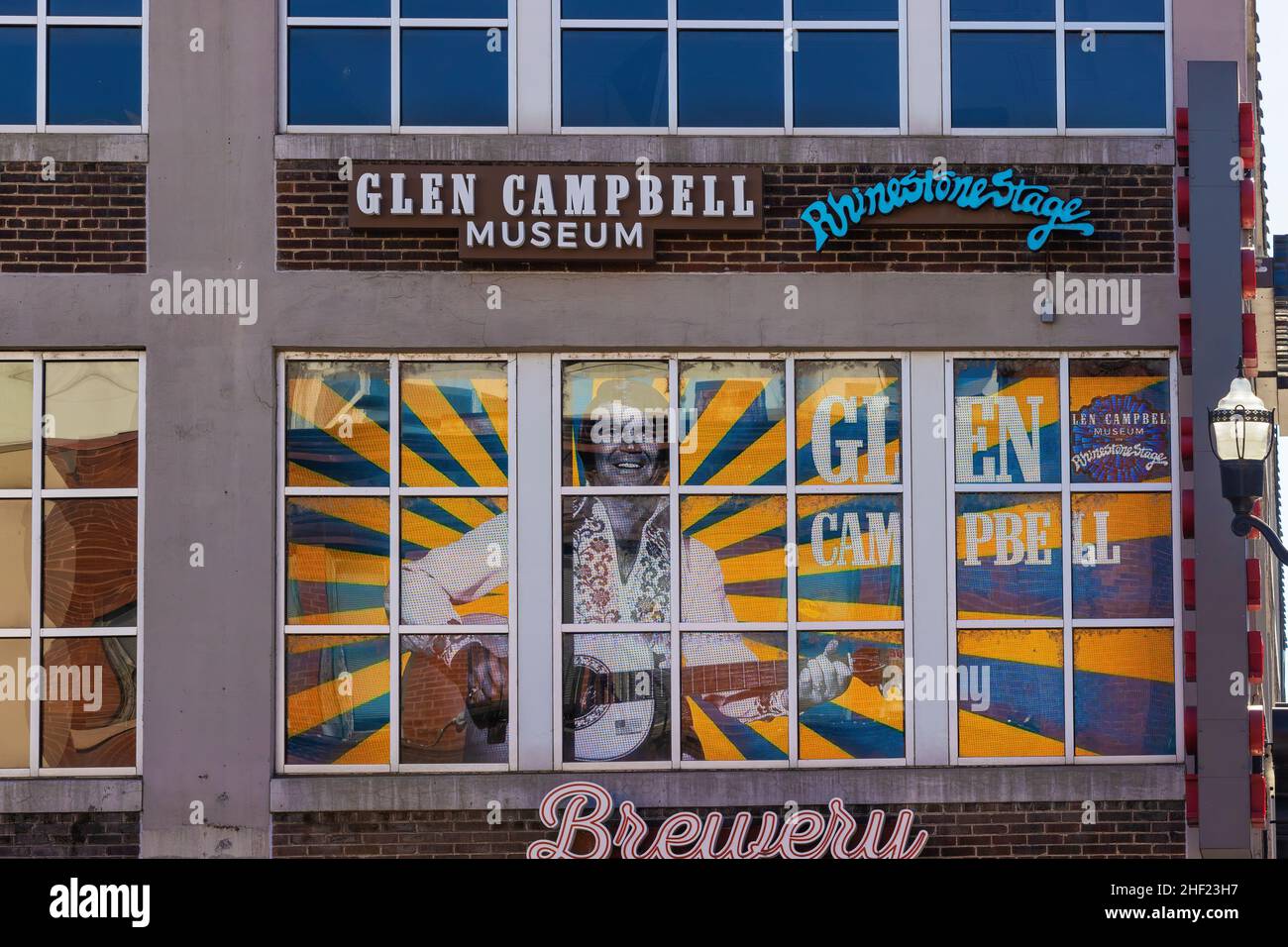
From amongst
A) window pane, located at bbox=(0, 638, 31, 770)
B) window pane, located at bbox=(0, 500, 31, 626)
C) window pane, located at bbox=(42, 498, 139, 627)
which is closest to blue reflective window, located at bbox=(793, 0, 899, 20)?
A: window pane, located at bbox=(42, 498, 139, 627)

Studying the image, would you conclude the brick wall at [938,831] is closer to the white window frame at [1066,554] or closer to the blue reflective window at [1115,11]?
the white window frame at [1066,554]

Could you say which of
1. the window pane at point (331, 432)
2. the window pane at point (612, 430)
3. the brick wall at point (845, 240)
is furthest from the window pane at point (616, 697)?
the brick wall at point (845, 240)

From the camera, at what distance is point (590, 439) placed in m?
9.45

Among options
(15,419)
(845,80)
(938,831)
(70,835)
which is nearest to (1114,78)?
(845,80)

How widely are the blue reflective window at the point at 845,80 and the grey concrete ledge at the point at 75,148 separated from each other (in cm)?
464

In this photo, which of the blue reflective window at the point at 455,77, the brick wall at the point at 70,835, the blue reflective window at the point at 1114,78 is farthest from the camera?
the blue reflective window at the point at 1114,78

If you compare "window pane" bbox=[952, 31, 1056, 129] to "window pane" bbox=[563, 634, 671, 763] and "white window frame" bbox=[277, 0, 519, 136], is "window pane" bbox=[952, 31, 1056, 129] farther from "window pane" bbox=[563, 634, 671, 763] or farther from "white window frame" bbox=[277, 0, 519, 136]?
"window pane" bbox=[563, 634, 671, 763]

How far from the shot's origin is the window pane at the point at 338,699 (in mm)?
9258

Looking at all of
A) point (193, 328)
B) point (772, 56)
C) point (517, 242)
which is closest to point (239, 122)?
point (193, 328)

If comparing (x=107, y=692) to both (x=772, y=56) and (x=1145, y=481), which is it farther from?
(x=1145, y=481)

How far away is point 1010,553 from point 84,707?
6449mm

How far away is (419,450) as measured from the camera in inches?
370

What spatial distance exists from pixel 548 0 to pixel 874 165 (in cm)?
258

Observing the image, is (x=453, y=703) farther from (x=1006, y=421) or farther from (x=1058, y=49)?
(x=1058, y=49)
